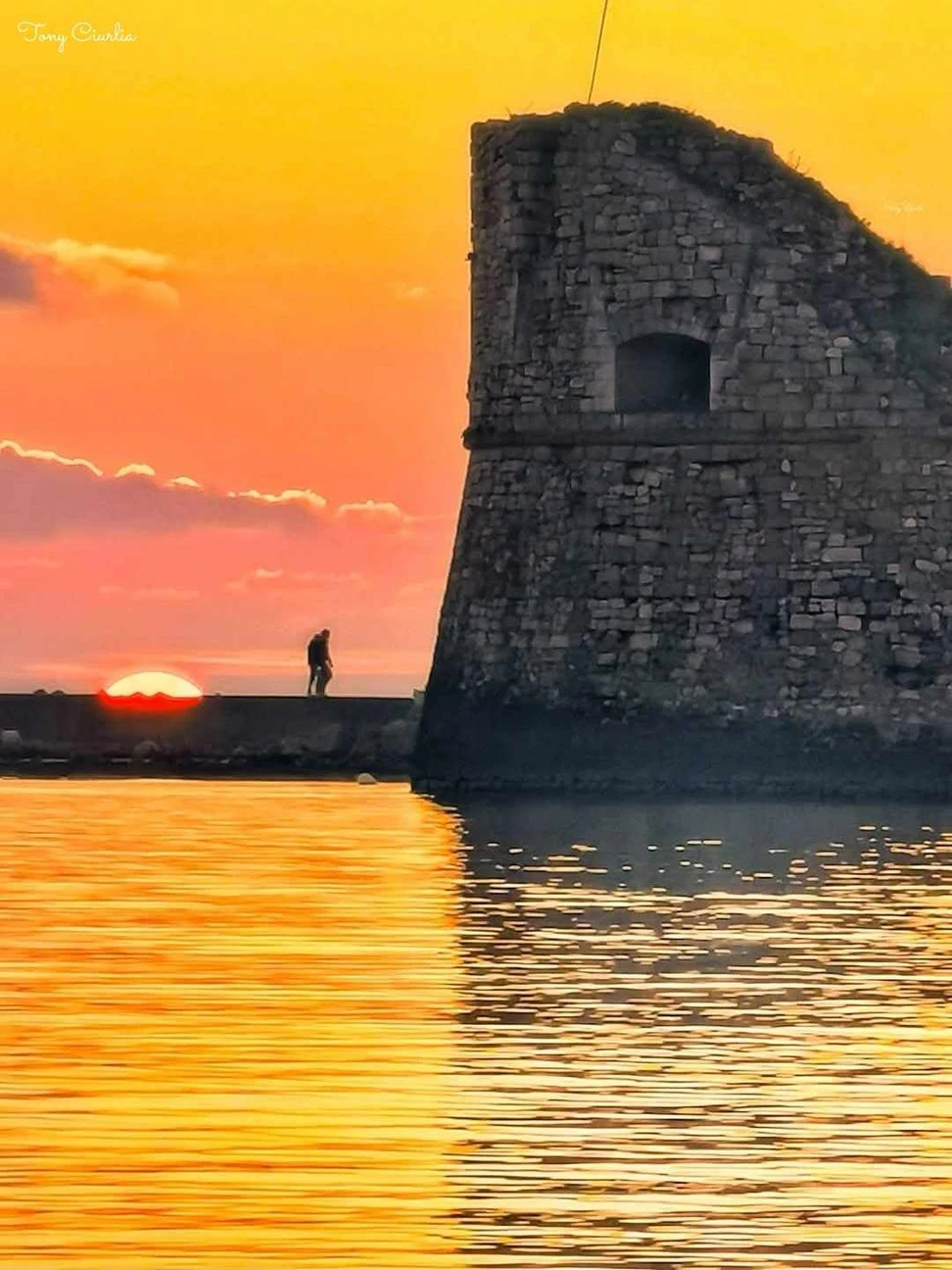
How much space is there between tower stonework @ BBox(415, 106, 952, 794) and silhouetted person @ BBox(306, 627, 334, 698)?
16.2 feet

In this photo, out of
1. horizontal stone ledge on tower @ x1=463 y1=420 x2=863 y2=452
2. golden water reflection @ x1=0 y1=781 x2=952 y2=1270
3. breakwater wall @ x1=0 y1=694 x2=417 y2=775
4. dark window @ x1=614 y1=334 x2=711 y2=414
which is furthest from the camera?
breakwater wall @ x1=0 y1=694 x2=417 y2=775

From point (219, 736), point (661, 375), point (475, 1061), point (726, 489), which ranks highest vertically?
point (661, 375)

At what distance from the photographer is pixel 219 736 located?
2542 centimetres

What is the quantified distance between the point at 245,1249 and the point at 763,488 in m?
15.0

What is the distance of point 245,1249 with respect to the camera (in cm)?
620

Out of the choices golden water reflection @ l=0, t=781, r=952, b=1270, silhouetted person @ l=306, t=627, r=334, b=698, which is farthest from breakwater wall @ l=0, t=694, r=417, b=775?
golden water reflection @ l=0, t=781, r=952, b=1270

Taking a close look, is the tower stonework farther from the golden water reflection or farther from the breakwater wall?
the golden water reflection

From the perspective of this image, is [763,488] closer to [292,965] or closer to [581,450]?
[581,450]

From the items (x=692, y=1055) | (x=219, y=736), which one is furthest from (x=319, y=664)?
(x=692, y=1055)

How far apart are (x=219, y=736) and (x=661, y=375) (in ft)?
18.8

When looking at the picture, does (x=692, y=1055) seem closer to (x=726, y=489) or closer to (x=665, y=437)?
(x=726, y=489)

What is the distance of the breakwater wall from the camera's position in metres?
25.1

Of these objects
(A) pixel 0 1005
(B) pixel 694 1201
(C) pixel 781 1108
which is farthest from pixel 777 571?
(B) pixel 694 1201

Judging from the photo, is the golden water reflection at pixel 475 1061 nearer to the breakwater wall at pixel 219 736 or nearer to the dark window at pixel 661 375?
the dark window at pixel 661 375
